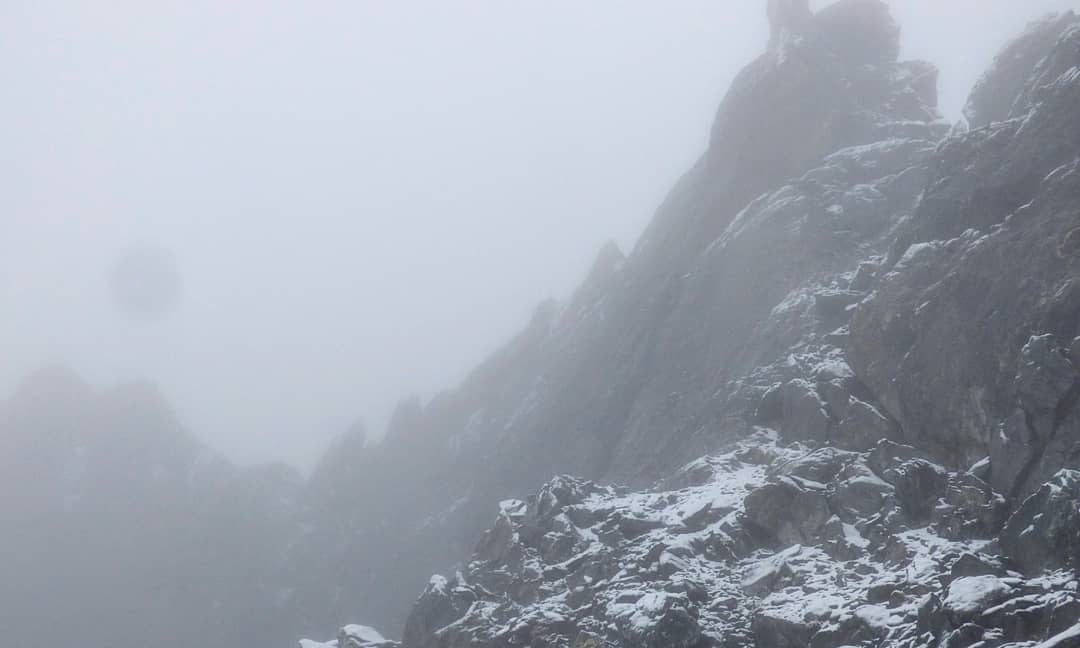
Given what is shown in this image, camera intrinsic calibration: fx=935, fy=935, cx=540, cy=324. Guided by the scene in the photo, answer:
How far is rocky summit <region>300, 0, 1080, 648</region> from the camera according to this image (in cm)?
2553

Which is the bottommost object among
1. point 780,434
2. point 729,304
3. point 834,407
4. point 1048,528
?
point 1048,528

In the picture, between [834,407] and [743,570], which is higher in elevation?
[834,407]

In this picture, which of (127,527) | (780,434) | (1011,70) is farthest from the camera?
(127,527)

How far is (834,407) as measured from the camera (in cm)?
3325

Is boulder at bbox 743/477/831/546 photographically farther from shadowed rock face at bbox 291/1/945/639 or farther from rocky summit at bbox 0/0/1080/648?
shadowed rock face at bbox 291/1/945/639

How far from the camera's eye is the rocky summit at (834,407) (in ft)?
83.8

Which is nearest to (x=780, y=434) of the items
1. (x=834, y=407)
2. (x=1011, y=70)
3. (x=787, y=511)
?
(x=834, y=407)

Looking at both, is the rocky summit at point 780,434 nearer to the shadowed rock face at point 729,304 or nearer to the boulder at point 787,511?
the boulder at point 787,511

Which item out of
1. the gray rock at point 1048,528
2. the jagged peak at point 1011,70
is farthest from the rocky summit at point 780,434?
the jagged peak at point 1011,70

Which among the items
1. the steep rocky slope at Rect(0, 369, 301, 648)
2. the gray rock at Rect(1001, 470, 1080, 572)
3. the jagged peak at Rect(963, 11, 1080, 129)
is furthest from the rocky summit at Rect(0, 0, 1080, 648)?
the steep rocky slope at Rect(0, 369, 301, 648)

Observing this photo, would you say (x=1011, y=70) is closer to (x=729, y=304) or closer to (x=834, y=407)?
(x=729, y=304)

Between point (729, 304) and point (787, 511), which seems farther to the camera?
point (729, 304)

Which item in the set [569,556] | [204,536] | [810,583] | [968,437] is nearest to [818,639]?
[810,583]

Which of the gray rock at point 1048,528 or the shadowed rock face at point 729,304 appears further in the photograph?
the shadowed rock face at point 729,304
